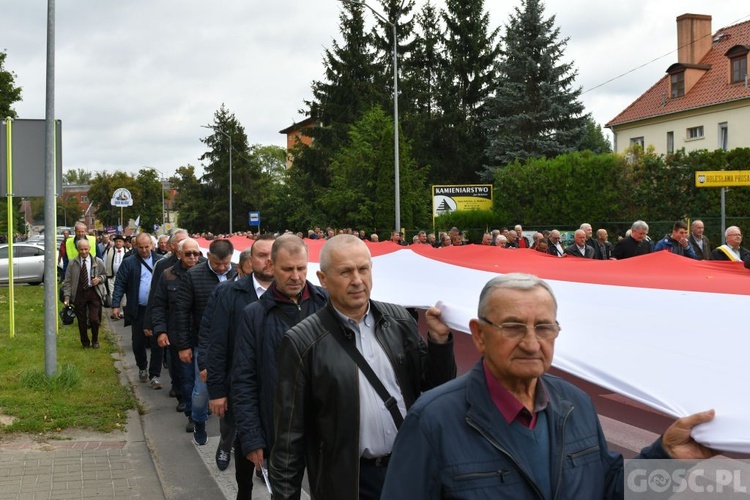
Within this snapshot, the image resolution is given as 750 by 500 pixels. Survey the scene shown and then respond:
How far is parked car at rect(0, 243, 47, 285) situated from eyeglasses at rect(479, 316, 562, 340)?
30.0 metres

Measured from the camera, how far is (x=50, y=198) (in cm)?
1049

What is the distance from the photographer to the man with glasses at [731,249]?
38.3 ft

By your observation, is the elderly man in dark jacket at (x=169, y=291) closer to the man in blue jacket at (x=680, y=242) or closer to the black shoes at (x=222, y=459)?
the black shoes at (x=222, y=459)

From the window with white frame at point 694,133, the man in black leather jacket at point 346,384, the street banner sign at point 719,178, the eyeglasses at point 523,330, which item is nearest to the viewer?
the eyeglasses at point 523,330

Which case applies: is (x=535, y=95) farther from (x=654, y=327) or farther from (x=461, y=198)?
(x=654, y=327)

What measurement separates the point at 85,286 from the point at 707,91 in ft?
126

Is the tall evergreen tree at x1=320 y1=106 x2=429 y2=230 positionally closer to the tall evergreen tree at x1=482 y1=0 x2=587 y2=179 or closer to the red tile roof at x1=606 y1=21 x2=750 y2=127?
the tall evergreen tree at x1=482 y1=0 x2=587 y2=179

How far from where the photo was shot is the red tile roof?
4225 cm

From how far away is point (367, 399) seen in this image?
3.40m

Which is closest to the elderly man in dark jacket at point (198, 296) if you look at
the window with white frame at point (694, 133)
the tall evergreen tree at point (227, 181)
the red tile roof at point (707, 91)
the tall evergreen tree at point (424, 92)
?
the red tile roof at point (707, 91)

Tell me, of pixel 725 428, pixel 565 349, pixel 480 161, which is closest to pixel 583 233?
pixel 565 349

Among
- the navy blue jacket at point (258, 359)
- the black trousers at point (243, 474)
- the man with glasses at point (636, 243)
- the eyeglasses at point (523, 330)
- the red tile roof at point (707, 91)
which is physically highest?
the red tile roof at point (707, 91)

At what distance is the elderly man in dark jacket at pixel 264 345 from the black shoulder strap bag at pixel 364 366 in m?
1.07

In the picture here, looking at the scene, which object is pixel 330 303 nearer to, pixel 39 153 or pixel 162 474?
pixel 162 474
